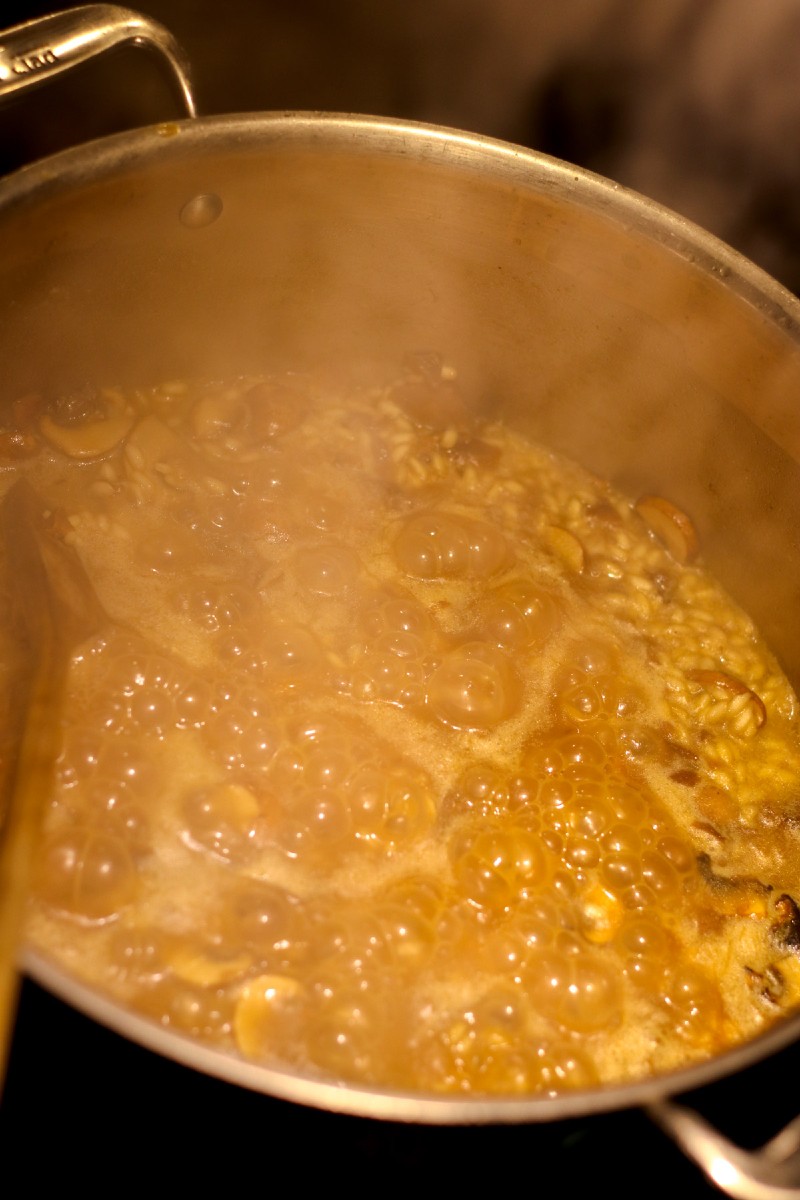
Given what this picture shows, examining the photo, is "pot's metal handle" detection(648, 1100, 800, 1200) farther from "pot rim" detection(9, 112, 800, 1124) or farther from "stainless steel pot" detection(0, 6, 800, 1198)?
"stainless steel pot" detection(0, 6, 800, 1198)

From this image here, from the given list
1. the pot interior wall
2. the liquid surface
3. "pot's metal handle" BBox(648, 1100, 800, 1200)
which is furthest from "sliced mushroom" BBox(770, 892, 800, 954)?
"pot's metal handle" BBox(648, 1100, 800, 1200)

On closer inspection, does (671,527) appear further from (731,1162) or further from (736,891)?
(731,1162)

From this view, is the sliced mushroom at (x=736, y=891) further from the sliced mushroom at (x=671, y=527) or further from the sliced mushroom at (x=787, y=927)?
the sliced mushroom at (x=671, y=527)

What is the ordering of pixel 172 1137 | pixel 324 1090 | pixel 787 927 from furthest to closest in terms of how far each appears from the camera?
1. pixel 787 927
2. pixel 172 1137
3. pixel 324 1090

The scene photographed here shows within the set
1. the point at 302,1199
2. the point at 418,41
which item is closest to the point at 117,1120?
the point at 302,1199

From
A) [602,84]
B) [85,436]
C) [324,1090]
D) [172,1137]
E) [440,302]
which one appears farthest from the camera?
[602,84]

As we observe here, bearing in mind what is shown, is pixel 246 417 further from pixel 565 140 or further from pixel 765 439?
pixel 565 140

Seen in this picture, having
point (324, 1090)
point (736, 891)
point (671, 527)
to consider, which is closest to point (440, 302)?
point (671, 527)
